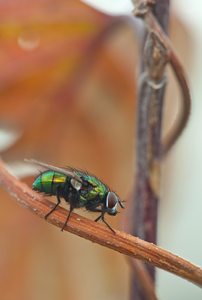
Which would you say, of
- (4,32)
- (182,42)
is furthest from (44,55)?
(182,42)

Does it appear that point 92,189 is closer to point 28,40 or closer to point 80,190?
point 80,190

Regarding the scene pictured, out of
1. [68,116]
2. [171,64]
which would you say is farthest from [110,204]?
[68,116]

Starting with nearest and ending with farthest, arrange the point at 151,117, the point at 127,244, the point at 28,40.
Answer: the point at 127,244 → the point at 151,117 → the point at 28,40

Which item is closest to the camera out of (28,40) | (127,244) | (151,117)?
(127,244)

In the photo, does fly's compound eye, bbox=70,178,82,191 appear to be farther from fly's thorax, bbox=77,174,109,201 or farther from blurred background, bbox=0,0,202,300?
blurred background, bbox=0,0,202,300

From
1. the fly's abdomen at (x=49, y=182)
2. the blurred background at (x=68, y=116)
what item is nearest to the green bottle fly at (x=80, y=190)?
the fly's abdomen at (x=49, y=182)

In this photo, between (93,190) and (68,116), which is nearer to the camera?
(93,190)

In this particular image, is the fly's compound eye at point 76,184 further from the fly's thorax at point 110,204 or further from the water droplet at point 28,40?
the water droplet at point 28,40

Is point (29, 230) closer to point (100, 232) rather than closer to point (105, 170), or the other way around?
point (105, 170)
